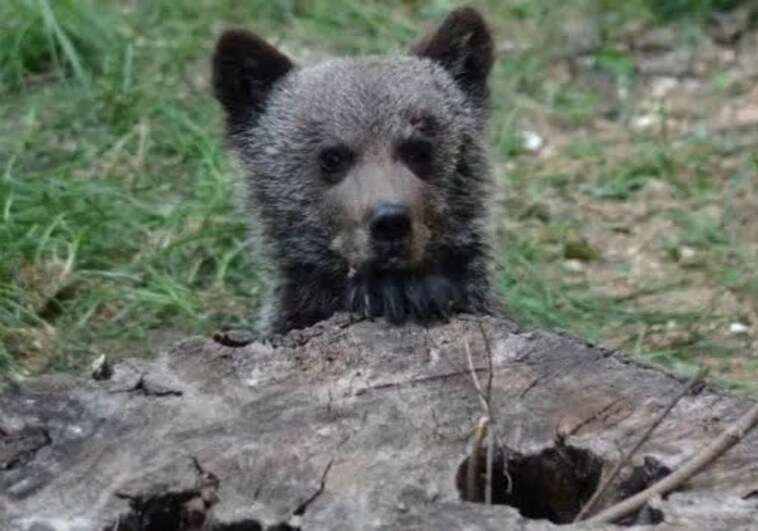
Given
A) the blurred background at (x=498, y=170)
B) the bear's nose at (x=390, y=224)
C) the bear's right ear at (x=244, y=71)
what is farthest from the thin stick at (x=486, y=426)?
the blurred background at (x=498, y=170)

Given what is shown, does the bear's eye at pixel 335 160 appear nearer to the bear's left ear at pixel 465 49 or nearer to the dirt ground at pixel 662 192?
the bear's left ear at pixel 465 49

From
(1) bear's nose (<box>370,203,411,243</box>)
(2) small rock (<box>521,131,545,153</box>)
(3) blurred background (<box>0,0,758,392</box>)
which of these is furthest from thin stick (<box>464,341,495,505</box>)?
(2) small rock (<box>521,131,545,153</box>)

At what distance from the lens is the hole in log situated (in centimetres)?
398

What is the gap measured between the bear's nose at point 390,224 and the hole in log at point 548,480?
1.22 metres

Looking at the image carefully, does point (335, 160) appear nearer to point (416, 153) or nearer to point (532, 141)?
point (416, 153)

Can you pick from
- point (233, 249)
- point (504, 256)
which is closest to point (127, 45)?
point (233, 249)

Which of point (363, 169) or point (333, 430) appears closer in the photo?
point (333, 430)

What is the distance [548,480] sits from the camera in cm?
412

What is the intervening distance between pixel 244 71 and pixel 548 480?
2390 millimetres

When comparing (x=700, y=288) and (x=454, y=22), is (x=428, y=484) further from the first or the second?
(x=700, y=288)

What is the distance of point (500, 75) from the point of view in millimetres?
8883

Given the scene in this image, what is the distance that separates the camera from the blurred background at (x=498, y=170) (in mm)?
6527

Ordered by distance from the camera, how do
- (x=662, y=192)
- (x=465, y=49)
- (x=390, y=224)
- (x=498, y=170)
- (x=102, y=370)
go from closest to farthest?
(x=102, y=370), (x=390, y=224), (x=465, y=49), (x=498, y=170), (x=662, y=192)

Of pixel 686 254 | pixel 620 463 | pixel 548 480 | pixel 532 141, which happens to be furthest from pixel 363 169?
pixel 532 141
